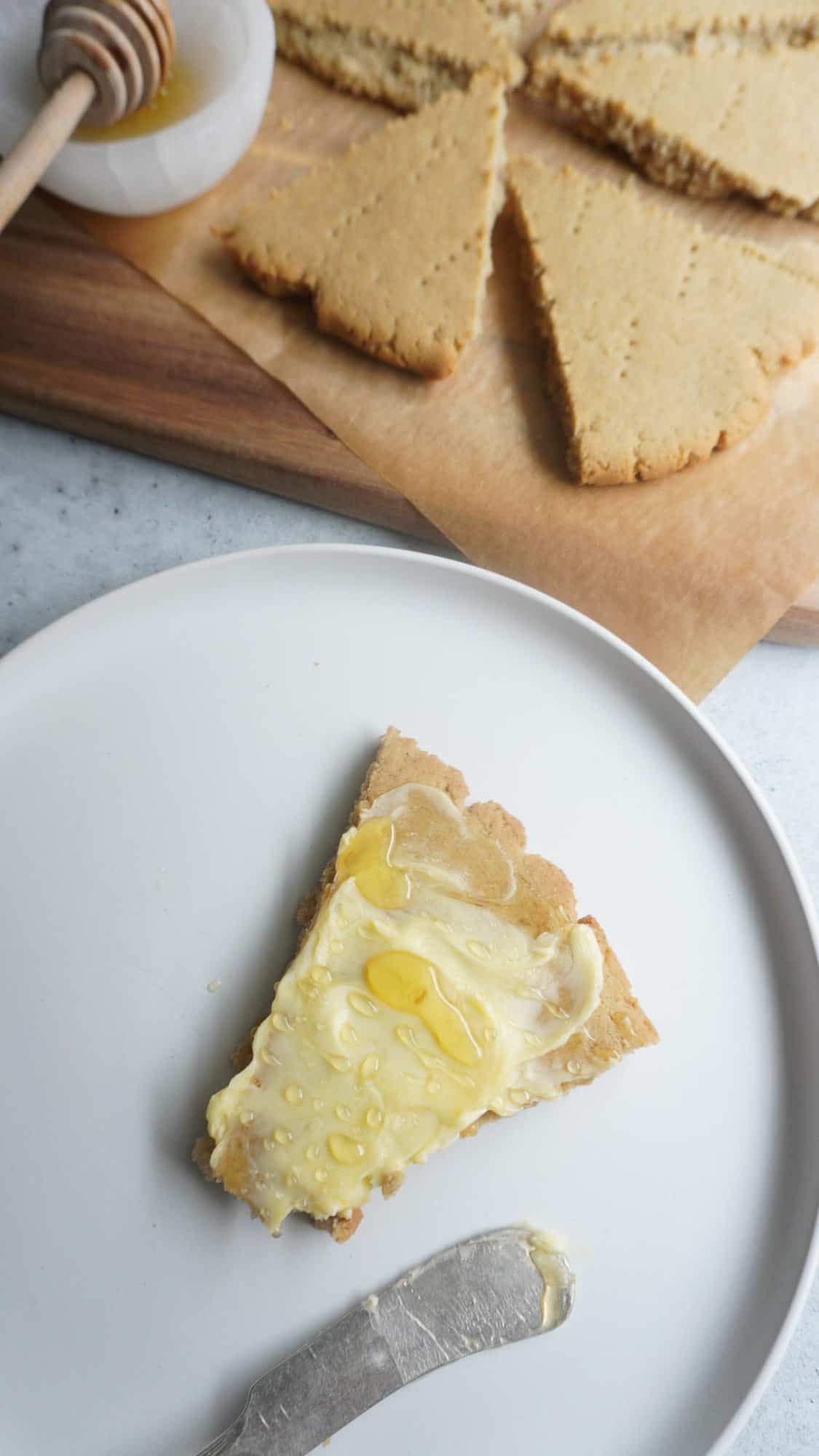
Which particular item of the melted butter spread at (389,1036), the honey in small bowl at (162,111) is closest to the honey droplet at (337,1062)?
the melted butter spread at (389,1036)

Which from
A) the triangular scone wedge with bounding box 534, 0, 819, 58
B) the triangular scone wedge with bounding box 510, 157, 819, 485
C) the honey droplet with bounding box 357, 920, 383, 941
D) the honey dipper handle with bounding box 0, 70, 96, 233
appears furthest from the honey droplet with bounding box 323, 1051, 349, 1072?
the triangular scone wedge with bounding box 534, 0, 819, 58

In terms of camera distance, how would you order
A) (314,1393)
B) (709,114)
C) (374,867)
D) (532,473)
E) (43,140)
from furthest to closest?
1. (709,114)
2. (532,473)
3. (43,140)
4. (374,867)
5. (314,1393)

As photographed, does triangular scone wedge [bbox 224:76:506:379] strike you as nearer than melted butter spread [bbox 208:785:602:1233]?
No

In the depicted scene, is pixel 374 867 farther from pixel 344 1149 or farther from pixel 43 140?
pixel 43 140

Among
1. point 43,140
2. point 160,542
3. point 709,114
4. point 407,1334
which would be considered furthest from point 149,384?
point 407,1334

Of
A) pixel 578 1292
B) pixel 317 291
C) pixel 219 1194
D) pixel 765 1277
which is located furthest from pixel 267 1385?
pixel 317 291

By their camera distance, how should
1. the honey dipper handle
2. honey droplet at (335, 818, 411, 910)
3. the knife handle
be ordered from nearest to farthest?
1. the knife handle
2. honey droplet at (335, 818, 411, 910)
3. the honey dipper handle

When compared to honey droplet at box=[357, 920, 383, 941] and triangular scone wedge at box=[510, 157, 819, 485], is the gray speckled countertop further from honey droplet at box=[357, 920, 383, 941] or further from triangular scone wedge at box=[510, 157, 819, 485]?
honey droplet at box=[357, 920, 383, 941]
